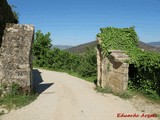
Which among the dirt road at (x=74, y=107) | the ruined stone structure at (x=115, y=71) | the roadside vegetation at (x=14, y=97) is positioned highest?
the ruined stone structure at (x=115, y=71)

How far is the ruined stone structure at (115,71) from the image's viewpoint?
13492mm

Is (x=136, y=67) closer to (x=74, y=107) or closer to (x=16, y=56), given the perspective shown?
(x=74, y=107)

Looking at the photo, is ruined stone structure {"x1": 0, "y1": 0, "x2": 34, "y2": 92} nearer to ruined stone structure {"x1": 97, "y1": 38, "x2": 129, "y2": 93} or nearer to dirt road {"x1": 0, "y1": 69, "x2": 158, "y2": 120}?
dirt road {"x1": 0, "y1": 69, "x2": 158, "y2": 120}

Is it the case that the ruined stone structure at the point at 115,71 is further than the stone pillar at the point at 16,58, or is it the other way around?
the ruined stone structure at the point at 115,71

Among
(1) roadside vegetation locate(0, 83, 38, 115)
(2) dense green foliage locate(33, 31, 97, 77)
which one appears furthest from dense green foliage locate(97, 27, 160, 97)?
(2) dense green foliage locate(33, 31, 97, 77)

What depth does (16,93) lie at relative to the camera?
39.0 ft

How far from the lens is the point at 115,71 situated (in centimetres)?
1408

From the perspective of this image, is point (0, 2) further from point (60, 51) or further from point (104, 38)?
point (60, 51)

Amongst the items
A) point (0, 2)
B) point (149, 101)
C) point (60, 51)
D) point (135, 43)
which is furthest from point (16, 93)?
point (60, 51)

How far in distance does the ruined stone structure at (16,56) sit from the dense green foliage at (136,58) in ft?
16.8

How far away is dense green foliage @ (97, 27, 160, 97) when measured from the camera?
1316cm

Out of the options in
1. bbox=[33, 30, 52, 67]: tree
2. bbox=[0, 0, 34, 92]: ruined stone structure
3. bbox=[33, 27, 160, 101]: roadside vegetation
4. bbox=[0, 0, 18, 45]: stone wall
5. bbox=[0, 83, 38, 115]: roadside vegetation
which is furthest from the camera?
bbox=[33, 30, 52, 67]: tree

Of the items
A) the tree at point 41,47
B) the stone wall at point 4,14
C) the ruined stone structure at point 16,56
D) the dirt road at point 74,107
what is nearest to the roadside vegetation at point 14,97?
the ruined stone structure at point 16,56

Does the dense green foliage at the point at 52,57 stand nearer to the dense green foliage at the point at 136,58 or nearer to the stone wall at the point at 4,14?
the dense green foliage at the point at 136,58
